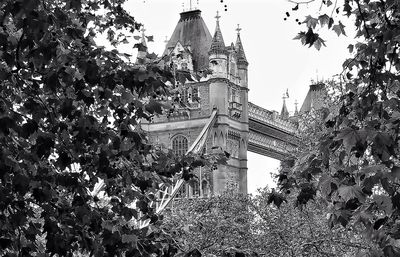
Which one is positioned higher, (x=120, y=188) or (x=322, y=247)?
(x=322, y=247)

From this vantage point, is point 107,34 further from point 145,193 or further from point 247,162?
point 247,162

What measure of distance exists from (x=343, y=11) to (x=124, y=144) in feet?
7.75

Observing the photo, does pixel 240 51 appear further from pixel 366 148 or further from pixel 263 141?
pixel 366 148

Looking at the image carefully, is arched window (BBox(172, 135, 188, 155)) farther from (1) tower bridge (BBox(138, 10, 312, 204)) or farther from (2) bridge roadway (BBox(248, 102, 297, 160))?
(2) bridge roadway (BBox(248, 102, 297, 160))

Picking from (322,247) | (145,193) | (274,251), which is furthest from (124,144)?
(274,251)

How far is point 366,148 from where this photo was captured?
22.3 feet

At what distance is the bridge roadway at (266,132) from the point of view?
8594 centimetres

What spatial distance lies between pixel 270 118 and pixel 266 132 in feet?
7.38

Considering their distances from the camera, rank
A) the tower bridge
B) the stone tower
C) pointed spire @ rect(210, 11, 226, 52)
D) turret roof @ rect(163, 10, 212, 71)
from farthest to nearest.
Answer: turret roof @ rect(163, 10, 212, 71) < pointed spire @ rect(210, 11, 226, 52) < the stone tower < the tower bridge

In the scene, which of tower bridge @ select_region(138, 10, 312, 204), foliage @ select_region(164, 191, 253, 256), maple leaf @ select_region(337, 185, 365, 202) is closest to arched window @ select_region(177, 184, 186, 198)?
tower bridge @ select_region(138, 10, 312, 204)

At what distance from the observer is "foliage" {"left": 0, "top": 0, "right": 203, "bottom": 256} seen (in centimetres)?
766

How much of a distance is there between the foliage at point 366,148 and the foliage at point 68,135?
1.56 metres

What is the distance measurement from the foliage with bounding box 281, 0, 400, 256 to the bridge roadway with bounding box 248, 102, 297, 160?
75.1m

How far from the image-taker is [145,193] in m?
10.0
